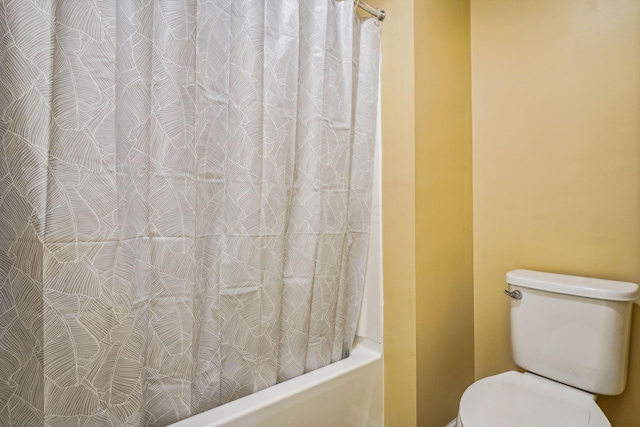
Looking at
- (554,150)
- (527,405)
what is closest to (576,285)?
(527,405)

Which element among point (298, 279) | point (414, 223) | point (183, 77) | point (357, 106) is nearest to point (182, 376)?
point (298, 279)

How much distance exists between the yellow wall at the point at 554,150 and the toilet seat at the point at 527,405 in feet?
1.16

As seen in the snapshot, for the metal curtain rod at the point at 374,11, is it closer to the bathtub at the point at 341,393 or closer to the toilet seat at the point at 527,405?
the bathtub at the point at 341,393

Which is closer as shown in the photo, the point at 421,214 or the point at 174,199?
the point at 174,199

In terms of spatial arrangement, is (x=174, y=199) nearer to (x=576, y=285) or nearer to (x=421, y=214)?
(x=421, y=214)

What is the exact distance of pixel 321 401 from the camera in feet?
4.09

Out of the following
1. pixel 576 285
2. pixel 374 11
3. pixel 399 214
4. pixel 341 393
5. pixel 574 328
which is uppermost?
pixel 374 11

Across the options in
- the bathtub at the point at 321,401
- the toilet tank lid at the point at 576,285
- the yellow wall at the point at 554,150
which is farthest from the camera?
the yellow wall at the point at 554,150

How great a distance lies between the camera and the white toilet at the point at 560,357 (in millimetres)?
1099

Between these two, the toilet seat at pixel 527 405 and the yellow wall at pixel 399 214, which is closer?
the toilet seat at pixel 527 405

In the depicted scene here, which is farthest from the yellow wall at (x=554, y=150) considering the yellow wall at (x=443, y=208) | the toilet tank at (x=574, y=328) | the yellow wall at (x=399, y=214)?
the yellow wall at (x=399, y=214)

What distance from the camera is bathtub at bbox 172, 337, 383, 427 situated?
104 centimetres

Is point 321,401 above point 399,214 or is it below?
below

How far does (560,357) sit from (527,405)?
0.92 feet
